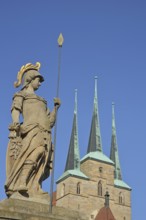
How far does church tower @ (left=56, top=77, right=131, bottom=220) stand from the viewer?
6962cm

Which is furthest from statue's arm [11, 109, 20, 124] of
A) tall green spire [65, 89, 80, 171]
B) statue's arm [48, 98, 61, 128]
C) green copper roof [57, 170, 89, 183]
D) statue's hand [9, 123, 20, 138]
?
tall green spire [65, 89, 80, 171]

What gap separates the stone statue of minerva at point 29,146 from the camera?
20.8ft

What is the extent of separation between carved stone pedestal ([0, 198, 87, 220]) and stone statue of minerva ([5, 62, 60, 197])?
10.4 inches

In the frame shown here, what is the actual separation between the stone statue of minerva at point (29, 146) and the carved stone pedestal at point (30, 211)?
0.86 ft

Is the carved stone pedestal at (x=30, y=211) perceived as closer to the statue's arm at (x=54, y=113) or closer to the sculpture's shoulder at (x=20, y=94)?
the statue's arm at (x=54, y=113)

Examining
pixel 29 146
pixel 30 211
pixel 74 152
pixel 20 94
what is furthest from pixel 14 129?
pixel 74 152

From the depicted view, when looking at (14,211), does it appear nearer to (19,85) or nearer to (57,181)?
(19,85)

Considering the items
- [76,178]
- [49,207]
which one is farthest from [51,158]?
[76,178]

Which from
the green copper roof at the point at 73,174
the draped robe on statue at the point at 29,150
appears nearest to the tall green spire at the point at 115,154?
the green copper roof at the point at 73,174

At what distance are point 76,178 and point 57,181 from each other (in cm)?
424

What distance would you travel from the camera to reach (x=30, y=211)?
229 inches

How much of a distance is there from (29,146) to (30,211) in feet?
3.25

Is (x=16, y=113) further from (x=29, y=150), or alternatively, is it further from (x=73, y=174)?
(x=73, y=174)

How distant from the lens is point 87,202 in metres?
70.1
